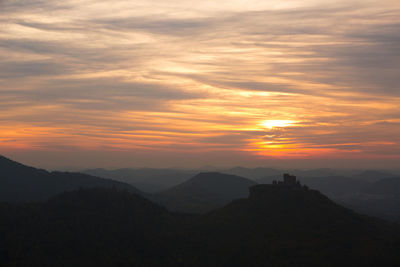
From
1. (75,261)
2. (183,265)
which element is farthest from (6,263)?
(183,265)

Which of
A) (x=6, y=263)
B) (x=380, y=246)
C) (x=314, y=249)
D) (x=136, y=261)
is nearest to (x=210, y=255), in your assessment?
(x=136, y=261)

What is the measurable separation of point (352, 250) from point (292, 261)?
26838mm

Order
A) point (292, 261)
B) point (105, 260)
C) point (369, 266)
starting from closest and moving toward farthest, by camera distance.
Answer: point (369, 266)
point (292, 261)
point (105, 260)

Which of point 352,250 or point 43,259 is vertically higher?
point 352,250

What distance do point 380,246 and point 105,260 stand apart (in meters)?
123

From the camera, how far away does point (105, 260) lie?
196m

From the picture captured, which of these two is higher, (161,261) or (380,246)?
(380,246)

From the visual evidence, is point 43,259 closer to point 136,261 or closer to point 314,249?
point 136,261

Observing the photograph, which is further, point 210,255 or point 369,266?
point 210,255

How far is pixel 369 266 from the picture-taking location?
166 m

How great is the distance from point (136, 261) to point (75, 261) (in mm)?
27485

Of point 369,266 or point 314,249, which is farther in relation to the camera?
point 314,249

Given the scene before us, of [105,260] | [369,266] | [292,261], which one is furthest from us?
[105,260]

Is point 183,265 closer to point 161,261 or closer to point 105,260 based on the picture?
point 161,261
